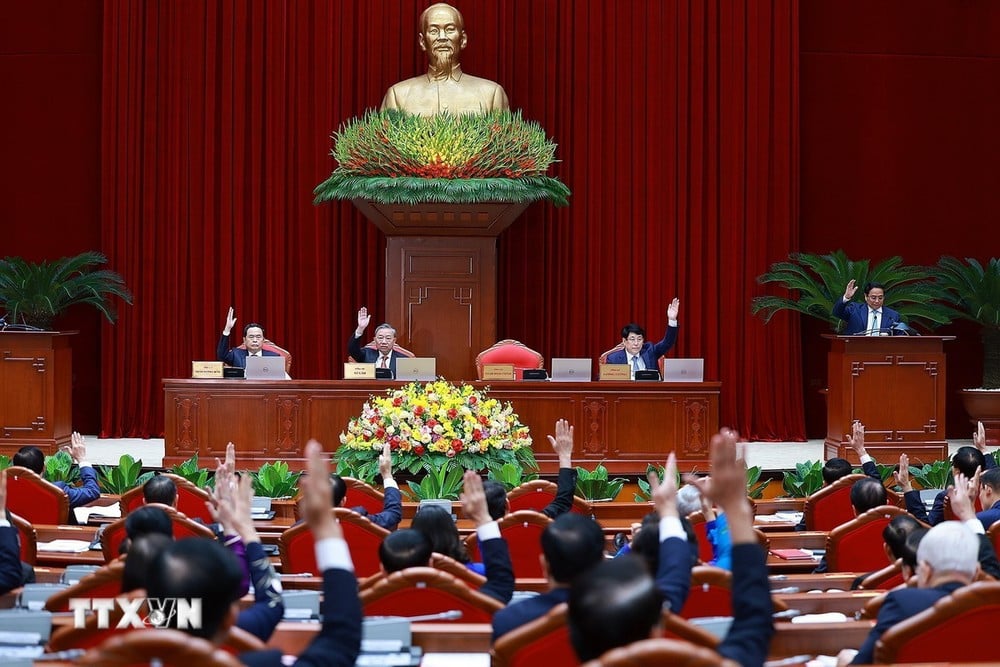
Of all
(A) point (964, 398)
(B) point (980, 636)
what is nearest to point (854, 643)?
(B) point (980, 636)

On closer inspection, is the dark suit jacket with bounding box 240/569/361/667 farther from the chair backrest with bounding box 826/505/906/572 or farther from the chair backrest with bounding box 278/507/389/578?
the chair backrest with bounding box 826/505/906/572

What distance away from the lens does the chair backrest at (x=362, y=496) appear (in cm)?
514

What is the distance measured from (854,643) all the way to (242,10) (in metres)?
9.85

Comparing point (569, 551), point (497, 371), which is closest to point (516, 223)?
point (497, 371)

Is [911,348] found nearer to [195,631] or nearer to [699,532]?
[699,532]

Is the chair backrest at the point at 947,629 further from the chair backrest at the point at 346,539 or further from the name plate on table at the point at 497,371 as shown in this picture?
the name plate on table at the point at 497,371

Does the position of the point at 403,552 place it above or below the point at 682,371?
below

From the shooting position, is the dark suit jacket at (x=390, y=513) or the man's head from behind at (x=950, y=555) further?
the dark suit jacket at (x=390, y=513)

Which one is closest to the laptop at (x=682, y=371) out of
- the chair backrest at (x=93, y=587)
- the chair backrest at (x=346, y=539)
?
the chair backrest at (x=346, y=539)

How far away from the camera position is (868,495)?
4.55m

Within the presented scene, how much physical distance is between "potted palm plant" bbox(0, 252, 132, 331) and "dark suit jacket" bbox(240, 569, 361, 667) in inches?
358

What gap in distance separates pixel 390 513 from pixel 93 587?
164 centimetres

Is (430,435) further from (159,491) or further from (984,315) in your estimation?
(984,315)

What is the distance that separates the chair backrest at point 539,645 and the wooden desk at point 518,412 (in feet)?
20.1
